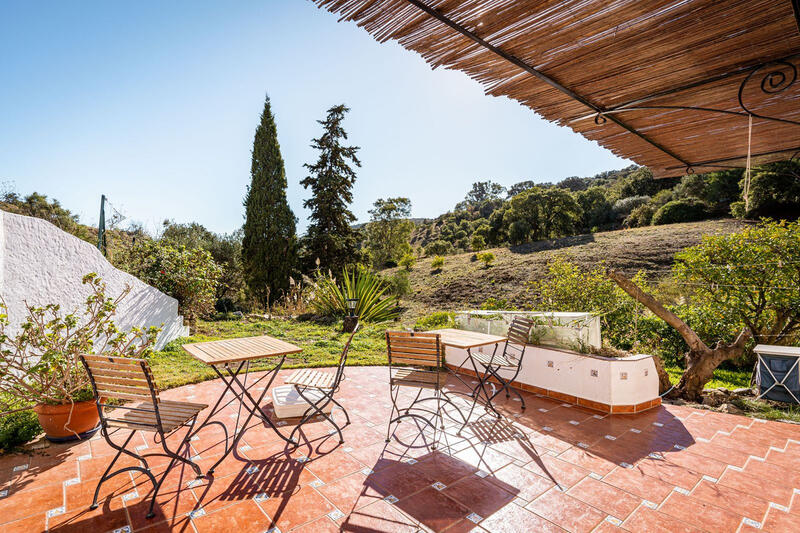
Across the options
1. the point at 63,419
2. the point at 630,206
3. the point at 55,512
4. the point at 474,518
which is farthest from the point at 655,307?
the point at 630,206

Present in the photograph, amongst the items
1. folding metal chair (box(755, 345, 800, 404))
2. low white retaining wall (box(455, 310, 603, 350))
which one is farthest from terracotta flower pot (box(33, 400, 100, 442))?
folding metal chair (box(755, 345, 800, 404))

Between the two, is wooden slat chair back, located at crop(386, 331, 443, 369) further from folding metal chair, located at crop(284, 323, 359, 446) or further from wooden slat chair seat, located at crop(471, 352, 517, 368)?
wooden slat chair seat, located at crop(471, 352, 517, 368)

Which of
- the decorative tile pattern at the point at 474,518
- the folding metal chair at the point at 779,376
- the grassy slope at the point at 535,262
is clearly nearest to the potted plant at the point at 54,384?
the decorative tile pattern at the point at 474,518

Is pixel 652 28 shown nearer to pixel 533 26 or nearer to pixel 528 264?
pixel 533 26

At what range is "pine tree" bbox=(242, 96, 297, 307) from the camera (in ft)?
47.6

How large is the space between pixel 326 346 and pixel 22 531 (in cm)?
548

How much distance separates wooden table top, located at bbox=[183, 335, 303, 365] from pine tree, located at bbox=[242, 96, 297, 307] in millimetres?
11776

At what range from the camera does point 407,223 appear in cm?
2789

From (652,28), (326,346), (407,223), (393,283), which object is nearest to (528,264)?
(393,283)

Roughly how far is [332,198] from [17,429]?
13.8 metres

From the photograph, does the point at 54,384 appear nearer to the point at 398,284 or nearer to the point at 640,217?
the point at 398,284

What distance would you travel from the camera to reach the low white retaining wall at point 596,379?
13.1 feet

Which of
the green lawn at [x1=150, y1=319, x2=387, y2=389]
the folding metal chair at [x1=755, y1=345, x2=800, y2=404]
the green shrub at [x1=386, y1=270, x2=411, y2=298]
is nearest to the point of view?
the folding metal chair at [x1=755, y1=345, x2=800, y2=404]

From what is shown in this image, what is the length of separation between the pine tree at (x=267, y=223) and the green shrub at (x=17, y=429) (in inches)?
443
